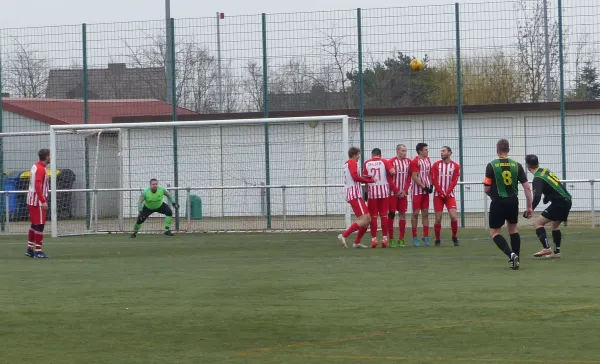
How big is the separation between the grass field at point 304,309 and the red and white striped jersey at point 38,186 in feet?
4.11

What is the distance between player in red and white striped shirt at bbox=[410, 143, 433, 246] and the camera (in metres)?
20.2

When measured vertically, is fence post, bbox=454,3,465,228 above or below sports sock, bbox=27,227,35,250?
above

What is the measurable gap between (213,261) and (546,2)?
13165mm

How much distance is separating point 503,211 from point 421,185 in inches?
213

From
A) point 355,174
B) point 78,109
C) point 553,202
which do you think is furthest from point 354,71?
point 553,202

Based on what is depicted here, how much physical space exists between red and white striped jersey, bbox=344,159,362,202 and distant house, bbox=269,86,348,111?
8073mm

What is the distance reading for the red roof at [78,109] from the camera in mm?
29156

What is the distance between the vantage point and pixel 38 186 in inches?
739

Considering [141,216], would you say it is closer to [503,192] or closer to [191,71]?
[191,71]

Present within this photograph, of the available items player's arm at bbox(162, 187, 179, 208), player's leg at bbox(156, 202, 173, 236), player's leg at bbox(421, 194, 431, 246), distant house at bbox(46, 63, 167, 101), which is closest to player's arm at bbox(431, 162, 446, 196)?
player's leg at bbox(421, 194, 431, 246)

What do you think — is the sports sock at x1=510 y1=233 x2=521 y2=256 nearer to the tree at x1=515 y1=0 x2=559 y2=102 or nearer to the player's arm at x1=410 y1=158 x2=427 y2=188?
the player's arm at x1=410 y1=158 x2=427 y2=188

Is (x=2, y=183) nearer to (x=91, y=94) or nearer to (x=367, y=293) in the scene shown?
(x=91, y=94)

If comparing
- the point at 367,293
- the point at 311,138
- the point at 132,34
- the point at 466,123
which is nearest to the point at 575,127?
the point at 466,123

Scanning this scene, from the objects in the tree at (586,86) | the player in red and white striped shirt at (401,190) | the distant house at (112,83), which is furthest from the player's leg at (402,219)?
the distant house at (112,83)
